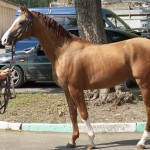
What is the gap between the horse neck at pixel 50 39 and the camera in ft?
21.0

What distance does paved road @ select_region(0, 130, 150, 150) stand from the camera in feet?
21.7

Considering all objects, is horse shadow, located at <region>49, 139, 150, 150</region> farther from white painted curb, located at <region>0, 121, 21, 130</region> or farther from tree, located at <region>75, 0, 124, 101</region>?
tree, located at <region>75, 0, 124, 101</region>

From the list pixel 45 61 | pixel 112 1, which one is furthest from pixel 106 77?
pixel 112 1

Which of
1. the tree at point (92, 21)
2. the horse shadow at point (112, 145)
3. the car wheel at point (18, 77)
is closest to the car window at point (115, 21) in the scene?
the car wheel at point (18, 77)

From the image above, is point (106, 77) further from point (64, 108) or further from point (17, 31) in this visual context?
point (64, 108)

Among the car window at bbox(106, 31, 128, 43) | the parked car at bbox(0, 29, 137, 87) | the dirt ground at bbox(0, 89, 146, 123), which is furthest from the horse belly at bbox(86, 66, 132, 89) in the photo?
the car window at bbox(106, 31, 128, 43)

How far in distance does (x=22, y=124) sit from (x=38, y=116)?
68cm

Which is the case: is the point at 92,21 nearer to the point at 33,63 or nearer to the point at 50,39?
the point at 50,39

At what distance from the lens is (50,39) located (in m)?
6.43

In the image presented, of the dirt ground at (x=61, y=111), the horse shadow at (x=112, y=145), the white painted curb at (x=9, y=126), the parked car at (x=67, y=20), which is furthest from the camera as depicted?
the parked car at (x=67, y=20)

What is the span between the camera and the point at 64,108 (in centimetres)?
884

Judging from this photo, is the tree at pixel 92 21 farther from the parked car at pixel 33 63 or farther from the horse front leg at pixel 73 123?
the parked car at pixel 33 63

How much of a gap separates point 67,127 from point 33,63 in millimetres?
5204

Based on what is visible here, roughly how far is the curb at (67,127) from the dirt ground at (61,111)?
31 centimetres
